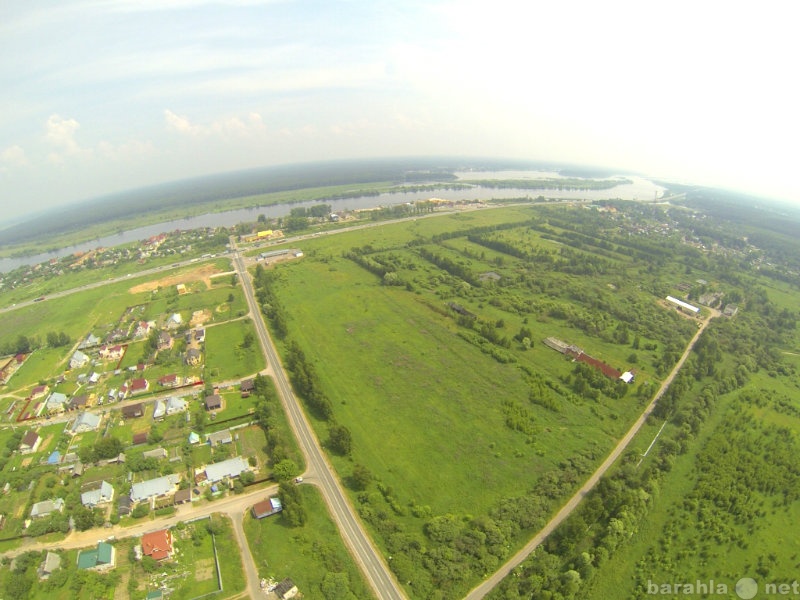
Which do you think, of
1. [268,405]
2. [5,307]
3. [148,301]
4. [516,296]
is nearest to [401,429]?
[268,405]

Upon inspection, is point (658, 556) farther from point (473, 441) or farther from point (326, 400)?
point (326, 400)

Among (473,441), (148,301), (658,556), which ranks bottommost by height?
(658,556)

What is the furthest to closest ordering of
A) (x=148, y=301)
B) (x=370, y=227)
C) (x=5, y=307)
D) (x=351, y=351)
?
(x=370, y=227) → (x=5, y=307) → (x=148, y=301) → (x=351, y=351)

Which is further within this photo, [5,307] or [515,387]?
[5,307]

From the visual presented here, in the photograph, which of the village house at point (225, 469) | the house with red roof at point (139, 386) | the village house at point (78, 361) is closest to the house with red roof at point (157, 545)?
the village house at point (225, 469)

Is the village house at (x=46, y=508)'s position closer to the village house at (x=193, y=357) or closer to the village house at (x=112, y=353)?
the village house at (x=193, y=357)

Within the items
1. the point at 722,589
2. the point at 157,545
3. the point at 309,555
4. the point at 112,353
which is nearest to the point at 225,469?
the point at 157,545

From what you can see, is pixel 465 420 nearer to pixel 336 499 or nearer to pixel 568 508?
pixel 568 508

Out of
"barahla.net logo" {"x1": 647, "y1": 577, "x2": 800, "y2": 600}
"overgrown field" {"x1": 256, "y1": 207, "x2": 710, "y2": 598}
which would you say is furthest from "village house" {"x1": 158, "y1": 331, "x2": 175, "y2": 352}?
"barahla.net logo" {"x1": 647, "y1": 577, "x2": 800, "y2": 600}
